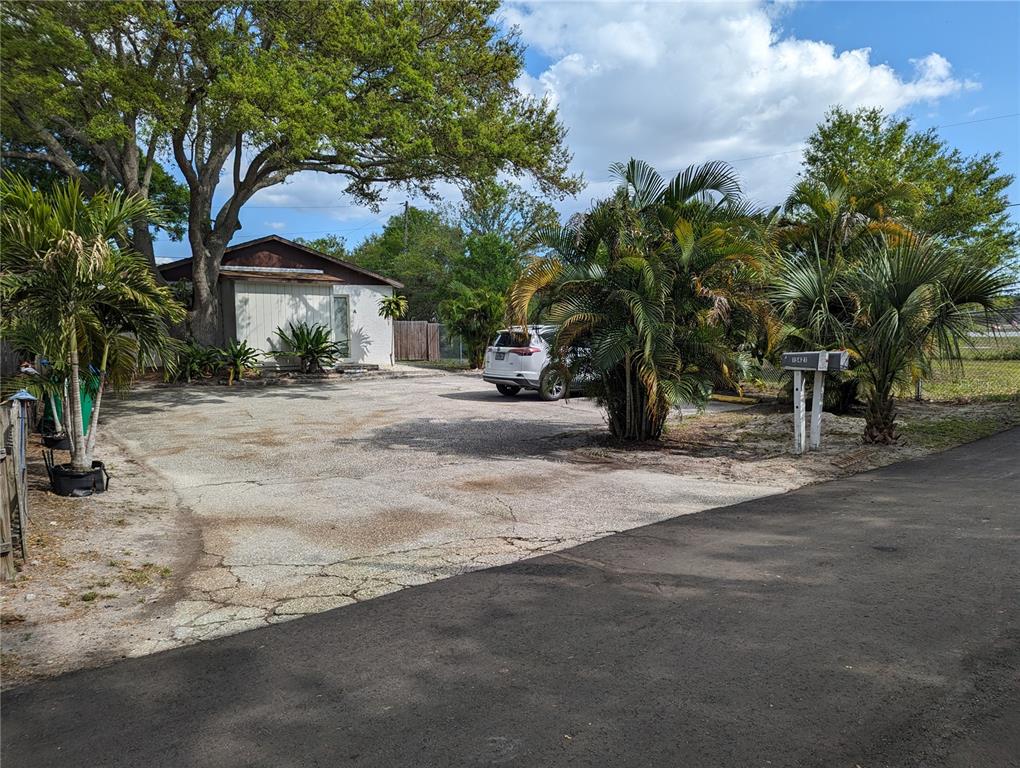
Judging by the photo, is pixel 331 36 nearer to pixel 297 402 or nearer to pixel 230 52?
pixel 230 52

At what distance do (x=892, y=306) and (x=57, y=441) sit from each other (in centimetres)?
1086

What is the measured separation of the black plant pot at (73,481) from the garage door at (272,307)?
47.3 ft

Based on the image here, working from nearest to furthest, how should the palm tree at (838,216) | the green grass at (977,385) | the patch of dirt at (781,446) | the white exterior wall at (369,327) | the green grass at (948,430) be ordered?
the patch of dirt at (781,446)
the green grass at (948,430)
the palm tree at (838,216)
the green grass at (977,385)
the white exterior wall at (369,327)

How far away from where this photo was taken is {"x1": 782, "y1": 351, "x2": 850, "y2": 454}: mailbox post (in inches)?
349

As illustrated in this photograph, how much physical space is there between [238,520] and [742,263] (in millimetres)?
6897

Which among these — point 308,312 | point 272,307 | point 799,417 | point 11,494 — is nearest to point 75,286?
point 11,494

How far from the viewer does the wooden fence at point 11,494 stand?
4.41 metres

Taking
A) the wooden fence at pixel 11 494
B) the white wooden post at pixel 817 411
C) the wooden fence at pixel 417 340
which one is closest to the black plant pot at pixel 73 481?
the wooden fence at pixel 11 494

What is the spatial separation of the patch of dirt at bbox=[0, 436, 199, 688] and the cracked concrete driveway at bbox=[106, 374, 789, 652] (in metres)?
0.21

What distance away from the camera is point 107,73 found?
13039 millimetres

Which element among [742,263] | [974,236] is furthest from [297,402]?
[974,236]

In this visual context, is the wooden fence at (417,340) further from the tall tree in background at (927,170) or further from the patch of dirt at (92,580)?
the patch of dirt at (92,580)

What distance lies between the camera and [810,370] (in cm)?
917

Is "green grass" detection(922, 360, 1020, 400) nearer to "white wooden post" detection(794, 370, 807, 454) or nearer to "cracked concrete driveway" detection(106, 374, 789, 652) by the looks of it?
"white wooden post" detection(794, 370, 807, 454)
